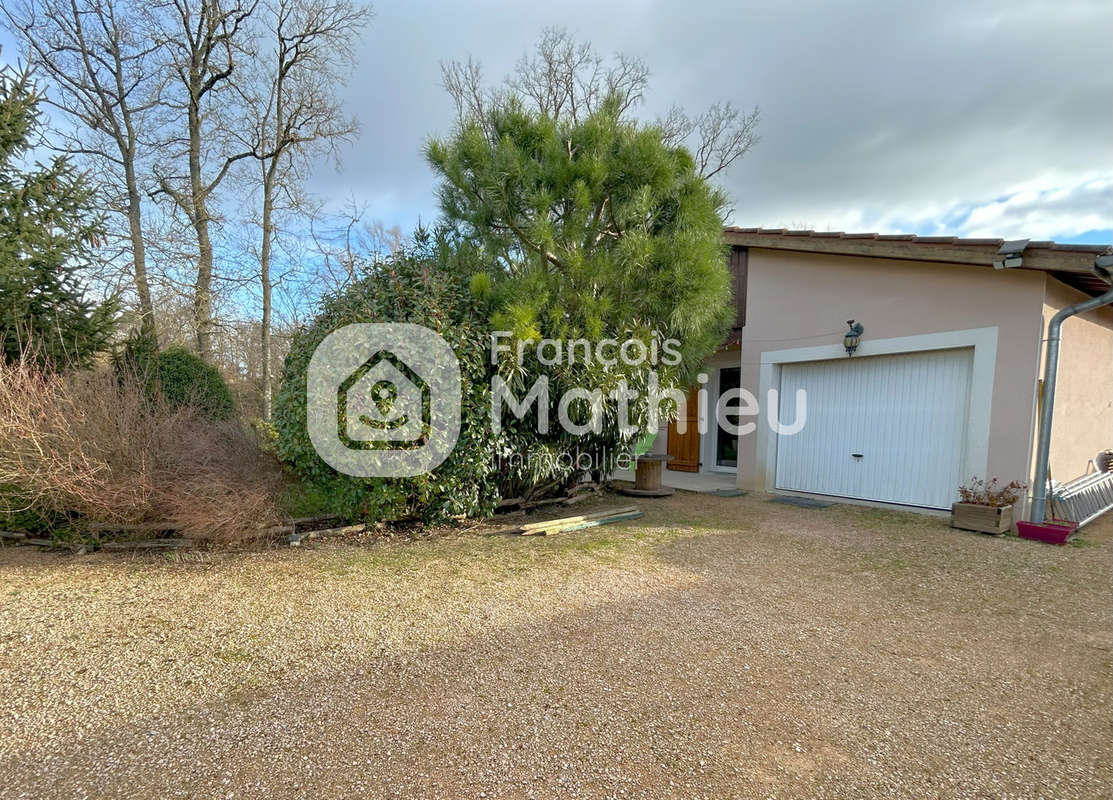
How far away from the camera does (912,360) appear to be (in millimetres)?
6492

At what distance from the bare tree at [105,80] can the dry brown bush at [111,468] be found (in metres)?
7.73

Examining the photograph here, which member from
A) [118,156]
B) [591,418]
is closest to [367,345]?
[591,418]

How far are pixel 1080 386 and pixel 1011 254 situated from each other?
2.83m

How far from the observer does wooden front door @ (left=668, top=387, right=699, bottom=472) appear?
1015cm

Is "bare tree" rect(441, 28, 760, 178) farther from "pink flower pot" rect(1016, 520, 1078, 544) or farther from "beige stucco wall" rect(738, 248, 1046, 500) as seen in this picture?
"pink flower pot" rect(1016, 520, 1078, 544)

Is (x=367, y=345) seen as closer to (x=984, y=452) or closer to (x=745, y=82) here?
(x=984, y=452)

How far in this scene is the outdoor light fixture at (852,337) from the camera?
22.0 ft

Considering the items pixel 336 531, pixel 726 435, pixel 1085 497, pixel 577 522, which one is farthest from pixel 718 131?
pixel 336 531

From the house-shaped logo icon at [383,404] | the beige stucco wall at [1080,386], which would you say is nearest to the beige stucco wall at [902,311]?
the beige stucco wall at [1080,386]

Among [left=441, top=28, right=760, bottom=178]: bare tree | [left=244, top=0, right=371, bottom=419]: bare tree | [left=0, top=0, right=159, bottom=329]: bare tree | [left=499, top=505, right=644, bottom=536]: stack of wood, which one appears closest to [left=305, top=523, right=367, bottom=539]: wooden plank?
[left=499, top=505, right=644, bottom=536]: stack of wood

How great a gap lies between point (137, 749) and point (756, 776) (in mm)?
2464

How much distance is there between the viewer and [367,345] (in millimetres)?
4723

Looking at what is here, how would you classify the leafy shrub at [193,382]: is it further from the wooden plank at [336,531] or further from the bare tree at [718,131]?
the bare tree at [718,131]

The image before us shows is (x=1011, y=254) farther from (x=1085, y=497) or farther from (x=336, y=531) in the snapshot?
(x=336, y=531)
